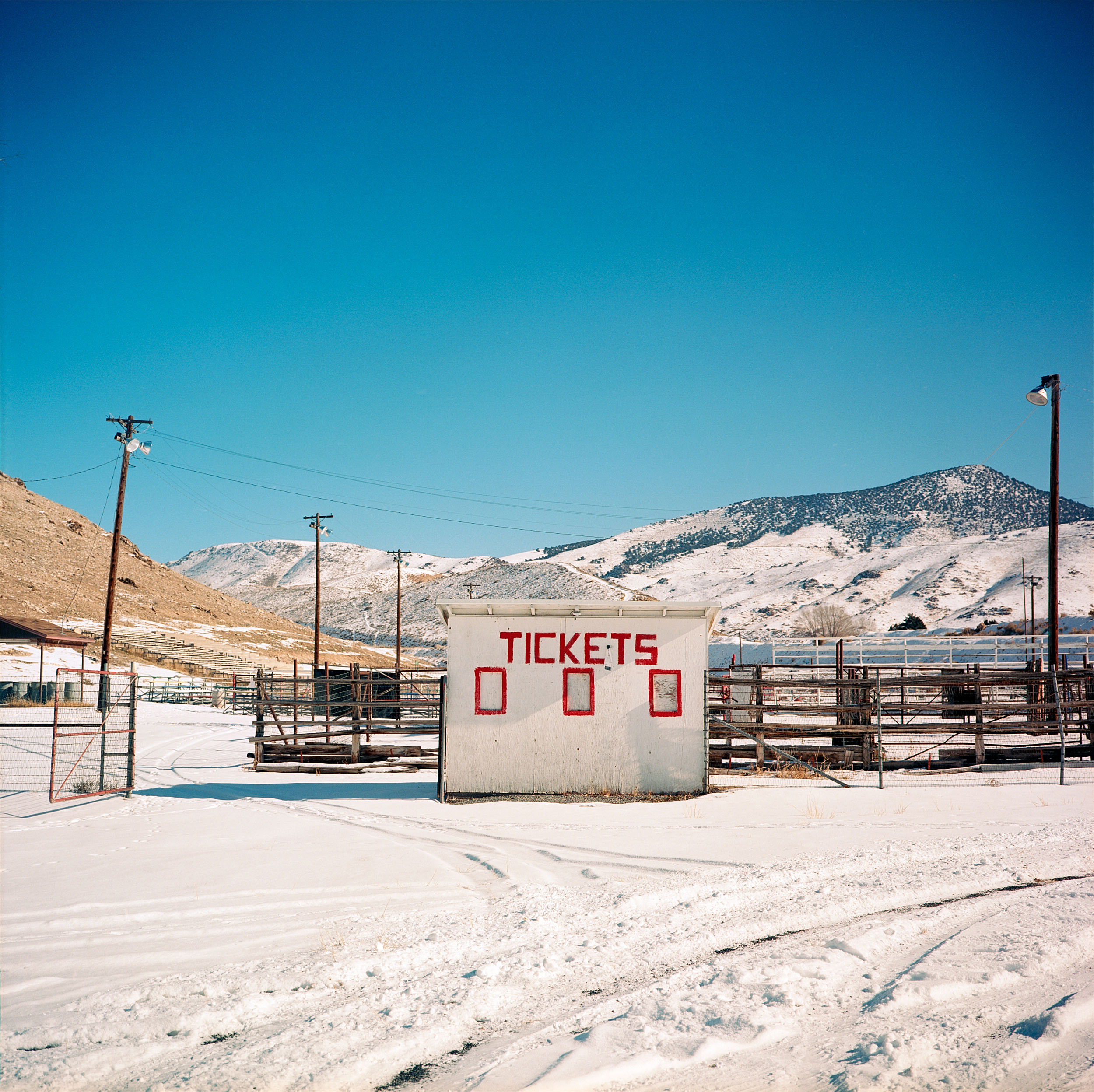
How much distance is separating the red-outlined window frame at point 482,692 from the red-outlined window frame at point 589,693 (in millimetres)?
1015

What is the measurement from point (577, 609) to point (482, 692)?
2203 mm

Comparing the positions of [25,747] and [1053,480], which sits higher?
[1053,480]

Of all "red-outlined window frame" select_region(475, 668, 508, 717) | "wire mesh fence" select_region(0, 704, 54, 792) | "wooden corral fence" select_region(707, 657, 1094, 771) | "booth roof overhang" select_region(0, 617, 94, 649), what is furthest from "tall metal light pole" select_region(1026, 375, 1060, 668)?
"booth roof overhang" select_region(0, 617, 94, 649)

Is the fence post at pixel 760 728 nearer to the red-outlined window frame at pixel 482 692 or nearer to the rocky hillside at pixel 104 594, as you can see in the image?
the red-outlined window frame at pixel 482 692

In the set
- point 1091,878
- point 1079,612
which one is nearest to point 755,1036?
point 1091,878

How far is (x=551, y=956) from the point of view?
18.8ft

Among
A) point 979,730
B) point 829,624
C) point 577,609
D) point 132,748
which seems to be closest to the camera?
point 132,748

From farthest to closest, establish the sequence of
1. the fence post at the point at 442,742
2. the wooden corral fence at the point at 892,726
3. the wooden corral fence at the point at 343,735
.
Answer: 1. the wooden corral fence at the point at 343,735
2. the wooden corral fence at the point at 892,726
3. the fence post at the point at 442,742

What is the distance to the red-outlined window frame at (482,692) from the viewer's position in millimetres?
14156

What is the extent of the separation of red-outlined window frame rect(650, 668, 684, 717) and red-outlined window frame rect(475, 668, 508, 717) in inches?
100.0

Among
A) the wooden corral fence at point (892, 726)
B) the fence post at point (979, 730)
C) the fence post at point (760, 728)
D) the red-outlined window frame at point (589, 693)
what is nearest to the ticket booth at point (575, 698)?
the red-outlined window frame at point (589, 693)

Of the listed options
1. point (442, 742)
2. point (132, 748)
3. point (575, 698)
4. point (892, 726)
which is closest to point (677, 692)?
point (575, 698)

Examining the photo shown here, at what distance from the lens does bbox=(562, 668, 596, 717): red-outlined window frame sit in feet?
46.4

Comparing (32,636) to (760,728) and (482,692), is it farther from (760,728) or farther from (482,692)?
(760,728)
